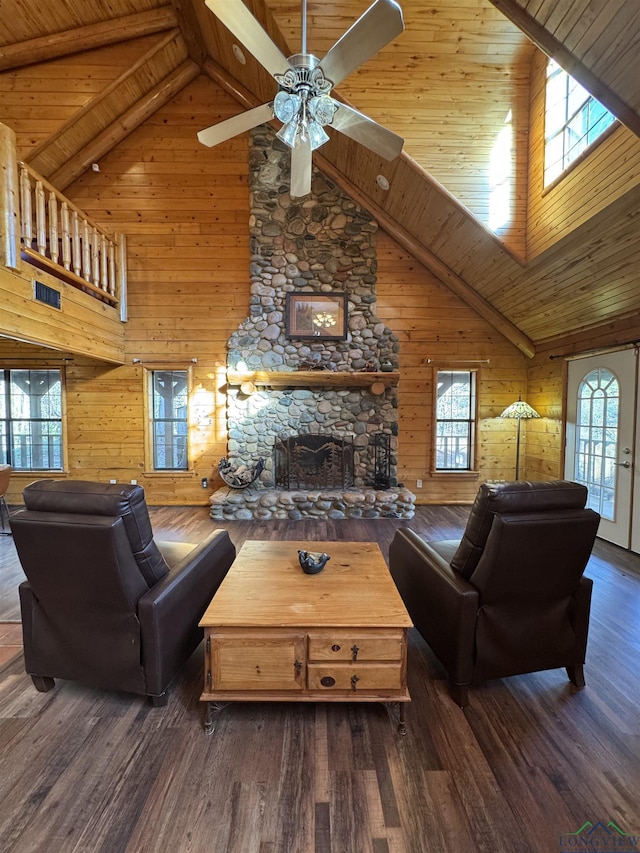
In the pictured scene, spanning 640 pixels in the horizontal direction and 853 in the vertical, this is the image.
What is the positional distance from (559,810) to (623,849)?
0.18 metres

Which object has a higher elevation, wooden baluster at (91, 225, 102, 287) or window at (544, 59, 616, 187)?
window at (544, 59, 616, 187)

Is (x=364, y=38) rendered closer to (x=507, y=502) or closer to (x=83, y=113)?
(x=507, y=502)

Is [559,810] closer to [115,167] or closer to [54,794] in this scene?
[54,794]

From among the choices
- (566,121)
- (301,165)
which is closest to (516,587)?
(301,165)

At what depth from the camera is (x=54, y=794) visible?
135cm

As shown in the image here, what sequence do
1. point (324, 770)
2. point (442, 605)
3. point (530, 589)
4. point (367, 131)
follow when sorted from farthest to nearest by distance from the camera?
point (367, 131) < point (442, 605) < point (530, 589) < point (324, 770)

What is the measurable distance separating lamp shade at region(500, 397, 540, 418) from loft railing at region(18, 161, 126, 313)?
5654 mm

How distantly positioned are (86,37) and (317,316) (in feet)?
13.5

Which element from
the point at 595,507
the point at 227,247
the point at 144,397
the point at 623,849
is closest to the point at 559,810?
the point at 623,849

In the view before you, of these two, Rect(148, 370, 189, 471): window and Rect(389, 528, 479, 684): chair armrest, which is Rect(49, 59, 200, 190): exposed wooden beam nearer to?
Rect(148, 370, 189, 471): window

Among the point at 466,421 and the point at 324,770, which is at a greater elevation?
the point at 466,421

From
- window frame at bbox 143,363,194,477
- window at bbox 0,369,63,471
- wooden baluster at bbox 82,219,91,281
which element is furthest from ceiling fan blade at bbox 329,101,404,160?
window at bbox 0,369,63,471

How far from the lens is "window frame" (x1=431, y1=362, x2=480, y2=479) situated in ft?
18.2

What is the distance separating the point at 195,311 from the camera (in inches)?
212
